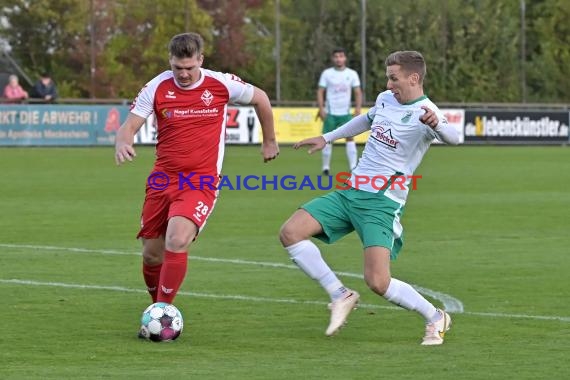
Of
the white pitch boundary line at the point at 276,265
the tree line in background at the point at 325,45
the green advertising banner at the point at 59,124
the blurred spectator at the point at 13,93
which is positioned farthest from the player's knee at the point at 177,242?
the tree line in background at the point at 325,45

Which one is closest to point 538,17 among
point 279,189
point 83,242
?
point 279,189

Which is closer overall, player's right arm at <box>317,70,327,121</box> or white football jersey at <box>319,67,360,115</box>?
player's right arm at <box>317,70,327,121</box>

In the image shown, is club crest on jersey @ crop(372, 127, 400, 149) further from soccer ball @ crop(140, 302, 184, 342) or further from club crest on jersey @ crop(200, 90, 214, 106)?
soccer ball @ crop(140, 302, 184, 342)

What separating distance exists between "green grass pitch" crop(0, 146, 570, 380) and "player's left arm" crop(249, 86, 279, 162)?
113 cm

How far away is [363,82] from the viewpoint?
46219 mm

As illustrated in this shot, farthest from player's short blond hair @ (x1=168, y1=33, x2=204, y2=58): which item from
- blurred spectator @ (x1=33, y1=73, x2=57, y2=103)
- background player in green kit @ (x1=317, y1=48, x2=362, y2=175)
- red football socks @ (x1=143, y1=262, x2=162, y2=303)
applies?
blurred spectator @ (x1=33, y1=73, x2=57, y2=103)

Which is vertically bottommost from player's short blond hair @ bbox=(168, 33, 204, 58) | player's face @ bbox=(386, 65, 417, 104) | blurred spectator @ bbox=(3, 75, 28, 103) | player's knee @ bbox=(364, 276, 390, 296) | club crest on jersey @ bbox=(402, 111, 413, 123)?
blurred spectator @ bbox=(3, 75, 28, 103)

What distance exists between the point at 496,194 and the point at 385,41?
3112cm

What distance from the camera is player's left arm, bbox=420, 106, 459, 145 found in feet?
26.6

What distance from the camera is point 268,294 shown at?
1023cm

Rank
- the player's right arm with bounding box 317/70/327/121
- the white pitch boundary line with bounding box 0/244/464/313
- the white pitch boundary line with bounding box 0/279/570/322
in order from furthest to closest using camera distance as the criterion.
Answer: the player's right arm with bounding box 317/70/327/121
the white pitch boundary line with bounding box 0/244/464/313
the white pitch boundary line with bounding box 0/279/570/322

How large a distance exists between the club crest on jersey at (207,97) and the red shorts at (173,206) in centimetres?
56

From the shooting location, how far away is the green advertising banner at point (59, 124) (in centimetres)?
3291

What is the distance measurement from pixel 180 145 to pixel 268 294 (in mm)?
1965
